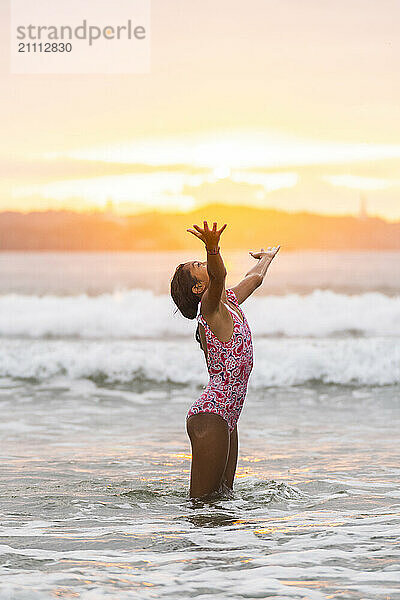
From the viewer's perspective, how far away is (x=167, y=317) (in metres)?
26.5

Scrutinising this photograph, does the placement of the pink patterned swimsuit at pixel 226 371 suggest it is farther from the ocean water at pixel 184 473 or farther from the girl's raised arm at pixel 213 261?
the ocean water at pixel 184 473

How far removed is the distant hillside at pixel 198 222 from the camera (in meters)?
36.7

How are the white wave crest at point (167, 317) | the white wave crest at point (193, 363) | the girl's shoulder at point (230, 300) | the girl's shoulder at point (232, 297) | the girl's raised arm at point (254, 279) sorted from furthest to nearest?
1. the white wave crest at point (167, 317)
2. the white wave crest at point (193, 363)
3. the girl's raised arm at point (254, 279)
4. the girl's shoulder at point (232, 297)
5. the girl's shoulder at point (230, 300)

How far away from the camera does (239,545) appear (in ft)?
16.7

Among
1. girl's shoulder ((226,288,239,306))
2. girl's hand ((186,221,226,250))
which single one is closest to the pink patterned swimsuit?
girl's shoulder ((226,288,239,306))

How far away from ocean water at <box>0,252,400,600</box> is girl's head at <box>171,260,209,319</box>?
1.49 m

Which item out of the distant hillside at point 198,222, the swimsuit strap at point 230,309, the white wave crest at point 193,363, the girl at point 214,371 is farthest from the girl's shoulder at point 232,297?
the distant hillside at point 198,222

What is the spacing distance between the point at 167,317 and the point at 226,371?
20715 millimetres

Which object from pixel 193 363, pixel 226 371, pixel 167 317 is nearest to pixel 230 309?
pixel 226 371

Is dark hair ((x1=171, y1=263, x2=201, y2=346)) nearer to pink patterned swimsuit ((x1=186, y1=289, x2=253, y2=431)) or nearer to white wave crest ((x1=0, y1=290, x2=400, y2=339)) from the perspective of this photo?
pink patterned swimsuit ((x1=186, y1=289, x2=253, y2=431))

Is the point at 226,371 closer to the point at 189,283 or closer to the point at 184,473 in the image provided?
the point at 189,283

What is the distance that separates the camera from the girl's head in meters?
5.79

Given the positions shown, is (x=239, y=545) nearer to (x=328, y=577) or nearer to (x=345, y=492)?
(x=328, y=577)

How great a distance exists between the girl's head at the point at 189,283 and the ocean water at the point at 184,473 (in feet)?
4.89
